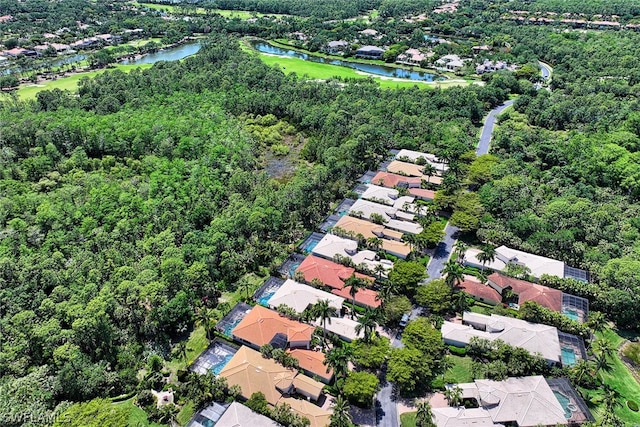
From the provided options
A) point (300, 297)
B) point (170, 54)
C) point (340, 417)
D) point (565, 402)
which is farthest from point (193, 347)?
point (170, 54)

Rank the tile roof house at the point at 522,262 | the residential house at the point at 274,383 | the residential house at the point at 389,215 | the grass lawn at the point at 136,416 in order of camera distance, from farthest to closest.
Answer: the residential house at the point at 389,215, the tile roof house at the point at 522,262, the residential house at the point at 274,383, the grass lawn at the point at 136,416

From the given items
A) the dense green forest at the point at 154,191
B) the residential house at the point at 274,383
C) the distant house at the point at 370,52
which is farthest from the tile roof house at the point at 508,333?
the distant house at the point at 370,52

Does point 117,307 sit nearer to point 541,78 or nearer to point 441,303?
point 441,303

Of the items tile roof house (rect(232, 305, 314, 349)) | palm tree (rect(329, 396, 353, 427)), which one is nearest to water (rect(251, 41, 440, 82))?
tile roof house (rect(232, 305, 314, 349))

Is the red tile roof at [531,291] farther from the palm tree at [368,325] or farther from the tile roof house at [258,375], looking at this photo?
the tile roof house at [258,375]

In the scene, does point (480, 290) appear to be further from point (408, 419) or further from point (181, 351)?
point (181, 351)

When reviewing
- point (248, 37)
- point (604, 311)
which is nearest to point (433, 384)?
point (604, 311)
